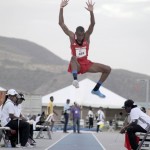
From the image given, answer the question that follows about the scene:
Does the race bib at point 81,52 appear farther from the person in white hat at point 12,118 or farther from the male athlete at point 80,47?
the person in white hat at point 12,118

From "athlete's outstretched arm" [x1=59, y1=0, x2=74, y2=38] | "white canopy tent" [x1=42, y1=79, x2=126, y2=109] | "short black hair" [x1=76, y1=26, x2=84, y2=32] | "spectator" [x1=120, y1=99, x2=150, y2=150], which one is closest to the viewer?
"short black hair" [x1=76, y1=26, x2=84, y2=32]

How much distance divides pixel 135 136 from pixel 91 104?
3482 cm

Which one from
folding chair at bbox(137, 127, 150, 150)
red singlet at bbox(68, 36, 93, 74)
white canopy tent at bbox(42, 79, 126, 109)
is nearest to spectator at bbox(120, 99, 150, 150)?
folding chair at bbox(137, 127, 150, 150)

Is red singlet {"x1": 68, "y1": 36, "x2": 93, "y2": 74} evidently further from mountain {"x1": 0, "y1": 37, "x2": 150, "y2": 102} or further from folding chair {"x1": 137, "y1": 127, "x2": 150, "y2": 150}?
mountain {"x1": 0, "y1": 37, "x2": 150, "y2": 102}

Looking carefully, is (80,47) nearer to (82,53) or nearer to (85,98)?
(82,53)

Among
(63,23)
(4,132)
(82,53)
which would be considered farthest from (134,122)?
(4,132)

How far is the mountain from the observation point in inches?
4557

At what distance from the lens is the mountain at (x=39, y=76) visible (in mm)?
115750

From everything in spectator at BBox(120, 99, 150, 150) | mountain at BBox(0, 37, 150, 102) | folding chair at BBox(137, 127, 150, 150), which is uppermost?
mountain at BBox(0, 37, 150, 102)

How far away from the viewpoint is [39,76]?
133 meters

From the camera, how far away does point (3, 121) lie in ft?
77.2

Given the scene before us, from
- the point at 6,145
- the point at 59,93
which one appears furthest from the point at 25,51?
the point at 6,145

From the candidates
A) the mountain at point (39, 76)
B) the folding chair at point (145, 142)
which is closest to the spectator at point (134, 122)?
the folding chair at point (145, 142)

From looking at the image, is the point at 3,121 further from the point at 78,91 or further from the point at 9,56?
the point at 9,56
